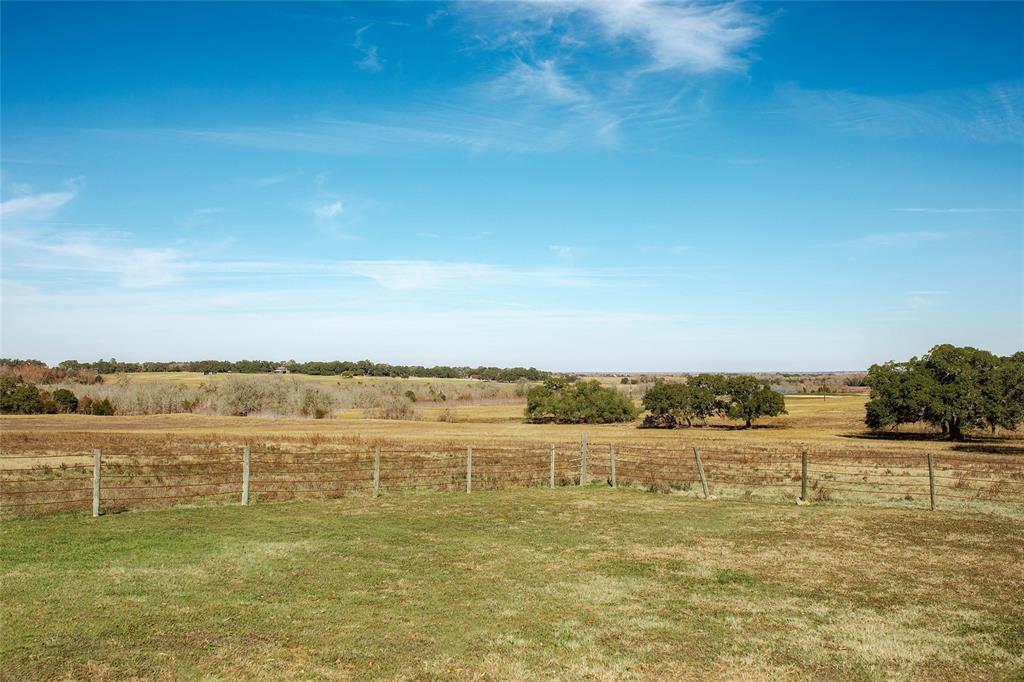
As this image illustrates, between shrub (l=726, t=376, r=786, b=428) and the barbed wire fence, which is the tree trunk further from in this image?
shrub (l=726, t=376, r=786, b=428)

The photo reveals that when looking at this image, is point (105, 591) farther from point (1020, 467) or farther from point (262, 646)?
point (1020, 467)

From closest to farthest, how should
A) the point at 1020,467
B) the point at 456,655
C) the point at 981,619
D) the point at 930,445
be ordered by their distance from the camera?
the point at 456,655
the point at 981,619
the point at 1020,467
the point at 930,445

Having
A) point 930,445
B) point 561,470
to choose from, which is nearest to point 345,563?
point 561,470

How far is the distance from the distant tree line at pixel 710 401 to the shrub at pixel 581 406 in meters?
6.54

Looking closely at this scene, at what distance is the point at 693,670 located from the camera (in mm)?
7641

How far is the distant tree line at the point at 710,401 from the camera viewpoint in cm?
6606

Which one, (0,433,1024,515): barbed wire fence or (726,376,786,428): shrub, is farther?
(726,376,786,428): shrub

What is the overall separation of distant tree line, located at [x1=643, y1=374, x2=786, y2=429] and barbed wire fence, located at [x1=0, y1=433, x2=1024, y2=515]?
2837 cm

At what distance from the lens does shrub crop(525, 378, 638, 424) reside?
78000mm

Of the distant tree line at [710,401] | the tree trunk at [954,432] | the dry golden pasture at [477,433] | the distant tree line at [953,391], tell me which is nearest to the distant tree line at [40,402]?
the dry golden pasture at [477,433]

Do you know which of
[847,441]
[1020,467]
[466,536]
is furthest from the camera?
[847,441]

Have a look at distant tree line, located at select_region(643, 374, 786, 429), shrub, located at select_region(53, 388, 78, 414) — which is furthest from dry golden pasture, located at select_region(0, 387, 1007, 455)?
shrub, located at select_region(53, 388, 78, 414)

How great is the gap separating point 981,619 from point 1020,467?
2479 centimetres

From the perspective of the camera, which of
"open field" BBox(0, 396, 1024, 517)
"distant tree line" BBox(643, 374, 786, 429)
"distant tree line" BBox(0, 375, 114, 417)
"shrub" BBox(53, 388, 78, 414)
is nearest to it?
"open field" BBox(0, 396, 1024, 517)
